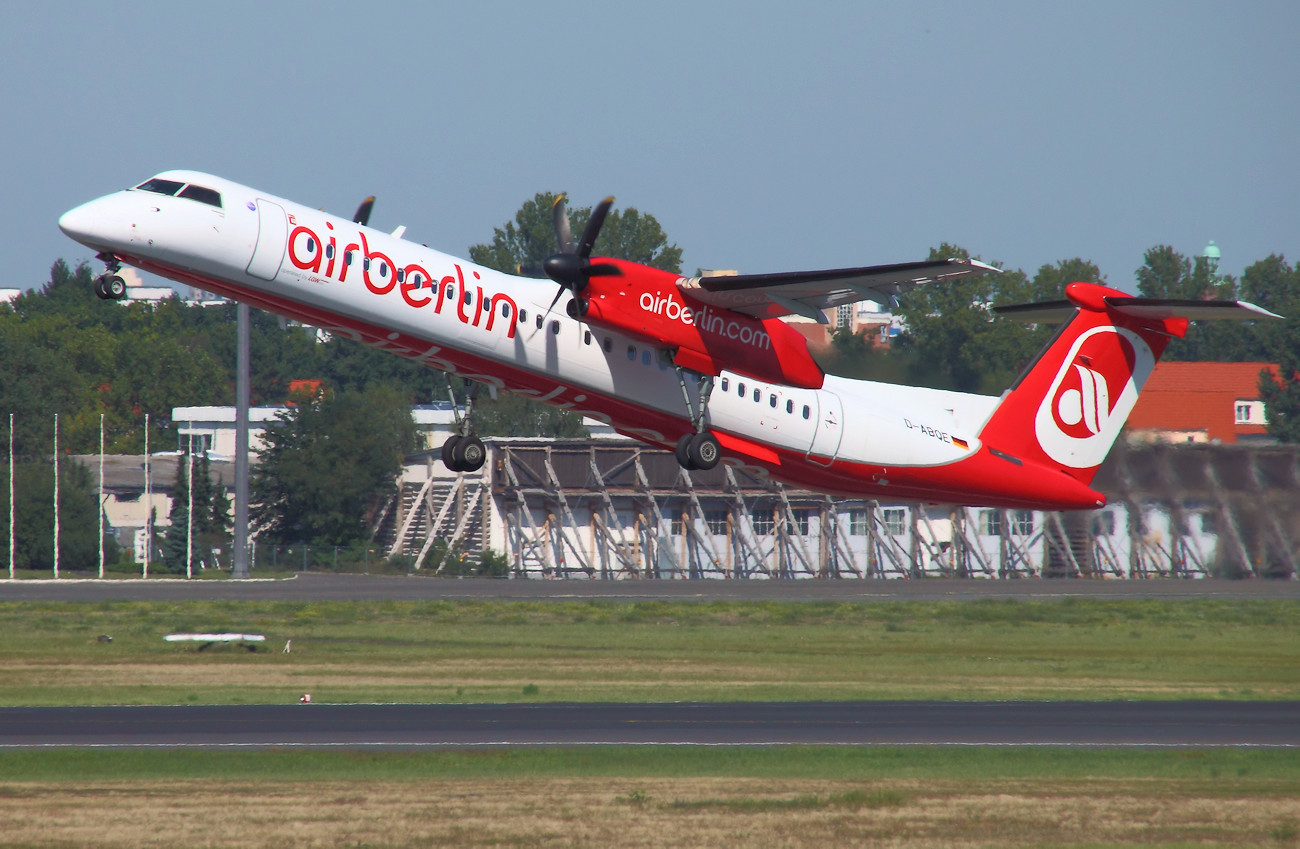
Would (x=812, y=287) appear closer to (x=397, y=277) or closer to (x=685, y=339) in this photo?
(x=685, y=339)

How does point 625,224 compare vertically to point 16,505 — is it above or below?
above

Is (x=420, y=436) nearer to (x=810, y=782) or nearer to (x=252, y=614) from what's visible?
(x=252, y=614)

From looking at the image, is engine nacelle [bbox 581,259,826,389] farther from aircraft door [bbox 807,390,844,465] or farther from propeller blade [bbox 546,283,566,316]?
aircraft door [bbox 807,390,844,465]

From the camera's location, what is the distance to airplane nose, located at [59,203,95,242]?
21719mm

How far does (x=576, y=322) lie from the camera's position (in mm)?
26766

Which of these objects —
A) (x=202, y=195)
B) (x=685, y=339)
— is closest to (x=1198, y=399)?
(x=685, y=339)

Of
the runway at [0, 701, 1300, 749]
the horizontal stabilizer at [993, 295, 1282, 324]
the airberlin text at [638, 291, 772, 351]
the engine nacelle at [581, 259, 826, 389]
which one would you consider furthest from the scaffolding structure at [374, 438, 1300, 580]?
the airberlin text at [638, 291, 772, 351]

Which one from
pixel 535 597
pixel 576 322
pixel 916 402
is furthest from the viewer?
pixel 535 597

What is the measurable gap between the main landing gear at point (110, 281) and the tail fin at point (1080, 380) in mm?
18037

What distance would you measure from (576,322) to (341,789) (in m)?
9.28

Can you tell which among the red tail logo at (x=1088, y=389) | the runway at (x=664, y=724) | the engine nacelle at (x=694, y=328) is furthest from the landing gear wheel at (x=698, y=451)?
the red tail logo at (x=1088, y=389)

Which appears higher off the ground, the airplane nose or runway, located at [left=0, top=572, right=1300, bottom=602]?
the airplane nose

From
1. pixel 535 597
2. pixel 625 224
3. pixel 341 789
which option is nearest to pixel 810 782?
pixel 341 789

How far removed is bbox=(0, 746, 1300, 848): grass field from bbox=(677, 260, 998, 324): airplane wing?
26.7 feet
